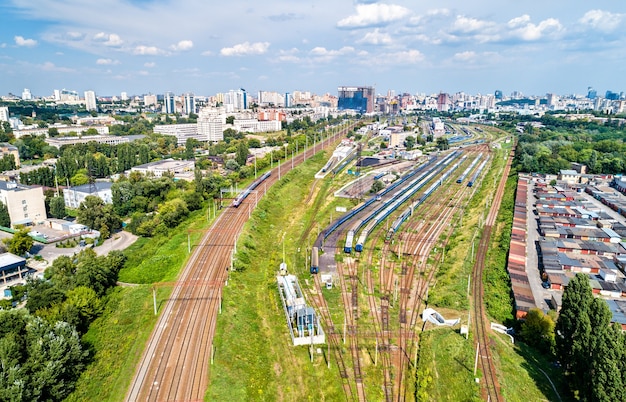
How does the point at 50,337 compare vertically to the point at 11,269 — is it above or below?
above

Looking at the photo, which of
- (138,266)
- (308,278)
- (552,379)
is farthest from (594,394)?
(138,266)

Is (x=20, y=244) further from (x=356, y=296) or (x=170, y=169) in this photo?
(x=170, y=169)

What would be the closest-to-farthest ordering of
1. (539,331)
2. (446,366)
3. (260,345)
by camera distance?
1. (446,366)
2. (260,345)
3. (539,331)

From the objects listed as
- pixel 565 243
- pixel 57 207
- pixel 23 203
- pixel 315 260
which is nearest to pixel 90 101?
pixel 57 207

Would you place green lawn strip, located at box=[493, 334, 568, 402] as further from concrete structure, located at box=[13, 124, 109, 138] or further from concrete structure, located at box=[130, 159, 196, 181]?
concrete structure, located at box=[13, 124, 109, 138]

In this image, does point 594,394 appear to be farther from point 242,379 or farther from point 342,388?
point 242,379

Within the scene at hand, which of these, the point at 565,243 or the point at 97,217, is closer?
the point at 565,243
